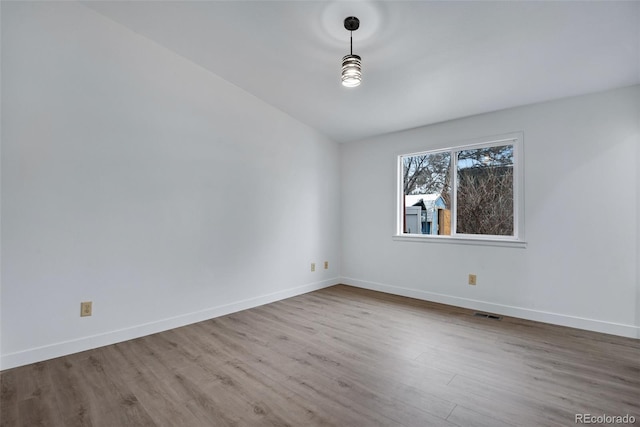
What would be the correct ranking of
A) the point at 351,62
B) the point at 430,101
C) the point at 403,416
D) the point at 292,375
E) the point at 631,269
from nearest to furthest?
the point at 403,416 < the point at 292,375 < the point at 351,62 < the point at 631,269 < the point at 430,101

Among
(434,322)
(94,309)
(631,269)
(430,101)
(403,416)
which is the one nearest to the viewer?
(403,416)

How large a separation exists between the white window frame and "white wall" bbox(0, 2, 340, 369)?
74.6 inches

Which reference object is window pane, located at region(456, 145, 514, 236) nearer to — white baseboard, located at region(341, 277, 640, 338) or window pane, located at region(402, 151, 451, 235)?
window pane, located at region(402, 151, 451, 235)

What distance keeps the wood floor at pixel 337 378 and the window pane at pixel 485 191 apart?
1.12 meters

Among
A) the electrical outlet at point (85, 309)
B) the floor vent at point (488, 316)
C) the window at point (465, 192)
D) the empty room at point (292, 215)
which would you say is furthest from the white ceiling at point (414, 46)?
the electrical outlet at point (85, 309)

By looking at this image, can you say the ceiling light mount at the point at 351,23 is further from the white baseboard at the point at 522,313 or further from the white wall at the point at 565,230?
the white baseboard at the point at 522,313

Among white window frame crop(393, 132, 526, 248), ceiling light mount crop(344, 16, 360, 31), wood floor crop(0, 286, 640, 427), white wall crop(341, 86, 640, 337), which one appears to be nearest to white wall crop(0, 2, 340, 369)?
wood floor crop(0, 286, 640, 427)

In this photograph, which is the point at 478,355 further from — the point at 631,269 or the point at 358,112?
the point at 358,112

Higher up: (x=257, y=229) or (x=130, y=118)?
(x=130, y=118)

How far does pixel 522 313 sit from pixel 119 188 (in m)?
4.23

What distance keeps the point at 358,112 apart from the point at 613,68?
2.38 metres

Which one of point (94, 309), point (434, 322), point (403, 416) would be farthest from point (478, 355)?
point (94, 309)

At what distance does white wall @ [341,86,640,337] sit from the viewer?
9.02 ft

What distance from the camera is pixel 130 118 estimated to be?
2.75m
